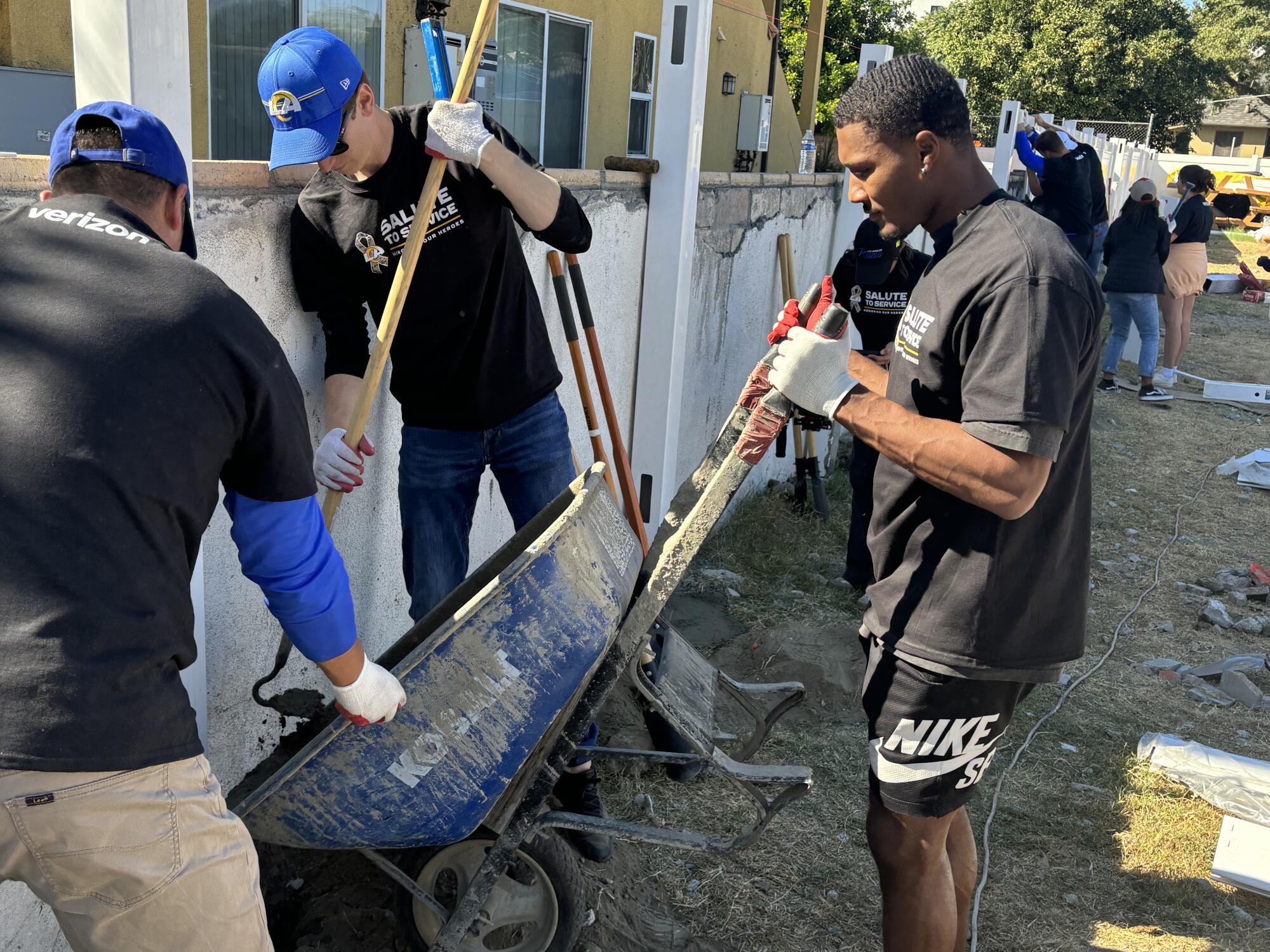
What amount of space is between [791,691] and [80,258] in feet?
7.56

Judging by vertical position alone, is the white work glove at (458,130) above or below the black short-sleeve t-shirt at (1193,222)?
above

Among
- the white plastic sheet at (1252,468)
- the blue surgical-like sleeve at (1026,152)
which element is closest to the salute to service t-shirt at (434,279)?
the white plastic sheet at (1252,468)

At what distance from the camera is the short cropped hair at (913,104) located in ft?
6.74

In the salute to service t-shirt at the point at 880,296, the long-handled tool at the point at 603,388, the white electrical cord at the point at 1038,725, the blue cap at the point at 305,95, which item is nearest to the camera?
the blue cap at the point at 305,95

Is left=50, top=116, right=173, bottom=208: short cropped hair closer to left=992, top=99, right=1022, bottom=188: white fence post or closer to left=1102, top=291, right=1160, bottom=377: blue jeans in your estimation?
left=992, top=99, right=1022, bottom=188: white fence post

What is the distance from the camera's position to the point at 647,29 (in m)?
11.1

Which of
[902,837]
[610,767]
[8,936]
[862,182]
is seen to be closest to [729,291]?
[610,767]

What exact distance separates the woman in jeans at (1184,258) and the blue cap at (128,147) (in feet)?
35.6

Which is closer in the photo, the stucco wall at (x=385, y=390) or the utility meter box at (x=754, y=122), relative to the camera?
the stucco wall at (x=385, y=390)

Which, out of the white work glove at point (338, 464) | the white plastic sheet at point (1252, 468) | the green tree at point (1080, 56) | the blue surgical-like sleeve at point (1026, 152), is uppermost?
the green tree at point (1080, 56)

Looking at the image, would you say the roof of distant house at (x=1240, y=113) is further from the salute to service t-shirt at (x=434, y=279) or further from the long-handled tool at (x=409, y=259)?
the long-handled tool at (x=409, y=259)

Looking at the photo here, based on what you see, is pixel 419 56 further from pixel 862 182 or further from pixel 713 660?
pixel 862 182

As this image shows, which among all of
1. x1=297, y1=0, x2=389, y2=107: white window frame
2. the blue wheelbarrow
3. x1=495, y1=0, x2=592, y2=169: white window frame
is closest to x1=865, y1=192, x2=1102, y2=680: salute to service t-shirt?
the blue wheelbarrow

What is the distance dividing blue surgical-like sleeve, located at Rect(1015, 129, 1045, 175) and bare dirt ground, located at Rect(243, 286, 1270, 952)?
5.74 m
